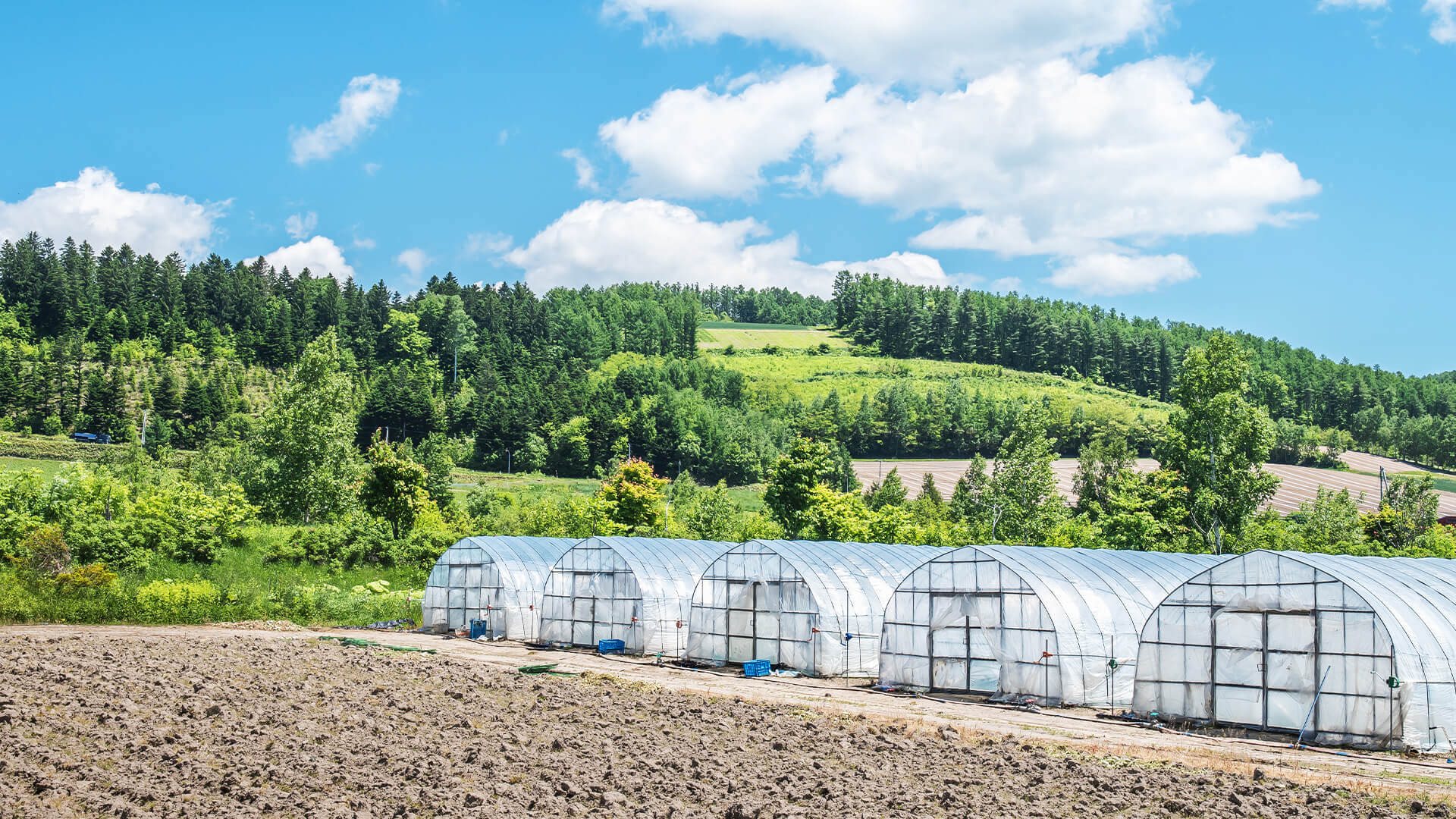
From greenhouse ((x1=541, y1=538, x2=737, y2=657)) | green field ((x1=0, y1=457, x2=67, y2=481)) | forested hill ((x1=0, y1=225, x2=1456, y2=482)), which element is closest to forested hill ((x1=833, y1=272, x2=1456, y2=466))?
forested hill ((x1=0, y1=225, x2=1456, y2=482))

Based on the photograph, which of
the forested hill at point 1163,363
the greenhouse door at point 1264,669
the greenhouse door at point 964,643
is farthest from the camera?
the forested hill at point 1163,363

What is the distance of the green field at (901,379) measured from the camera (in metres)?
155

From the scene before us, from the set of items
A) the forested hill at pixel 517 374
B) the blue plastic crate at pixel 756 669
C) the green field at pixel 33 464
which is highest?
the forested hill at pixel 517 374

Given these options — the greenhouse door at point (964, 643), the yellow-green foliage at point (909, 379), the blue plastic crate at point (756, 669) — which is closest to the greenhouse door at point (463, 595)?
the blue plastic crate at point (756, 669)

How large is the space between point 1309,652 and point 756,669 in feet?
47.0

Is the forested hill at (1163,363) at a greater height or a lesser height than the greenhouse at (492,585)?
greater

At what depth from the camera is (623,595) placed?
35625mm

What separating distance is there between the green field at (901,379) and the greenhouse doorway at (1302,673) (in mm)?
124357

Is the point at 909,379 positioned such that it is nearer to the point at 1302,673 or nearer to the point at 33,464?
the point at 33,464

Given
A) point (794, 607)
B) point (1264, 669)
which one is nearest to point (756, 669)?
point (794, 607)

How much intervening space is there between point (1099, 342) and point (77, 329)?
151876 mm

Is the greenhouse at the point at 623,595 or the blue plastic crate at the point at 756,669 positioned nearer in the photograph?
the blue plastic crate at the point at 756,669

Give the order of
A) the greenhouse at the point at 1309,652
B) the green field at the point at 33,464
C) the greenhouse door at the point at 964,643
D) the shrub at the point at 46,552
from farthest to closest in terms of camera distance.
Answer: the green field at the point at 33,464 → the shrub at the point at 46,552 → the greenhouse door at the point at 964,643 → the greenhouse at the point at 1309,652

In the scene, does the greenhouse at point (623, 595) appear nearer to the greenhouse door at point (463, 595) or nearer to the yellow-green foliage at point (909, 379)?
the greenhouse door at point (463, 595)
